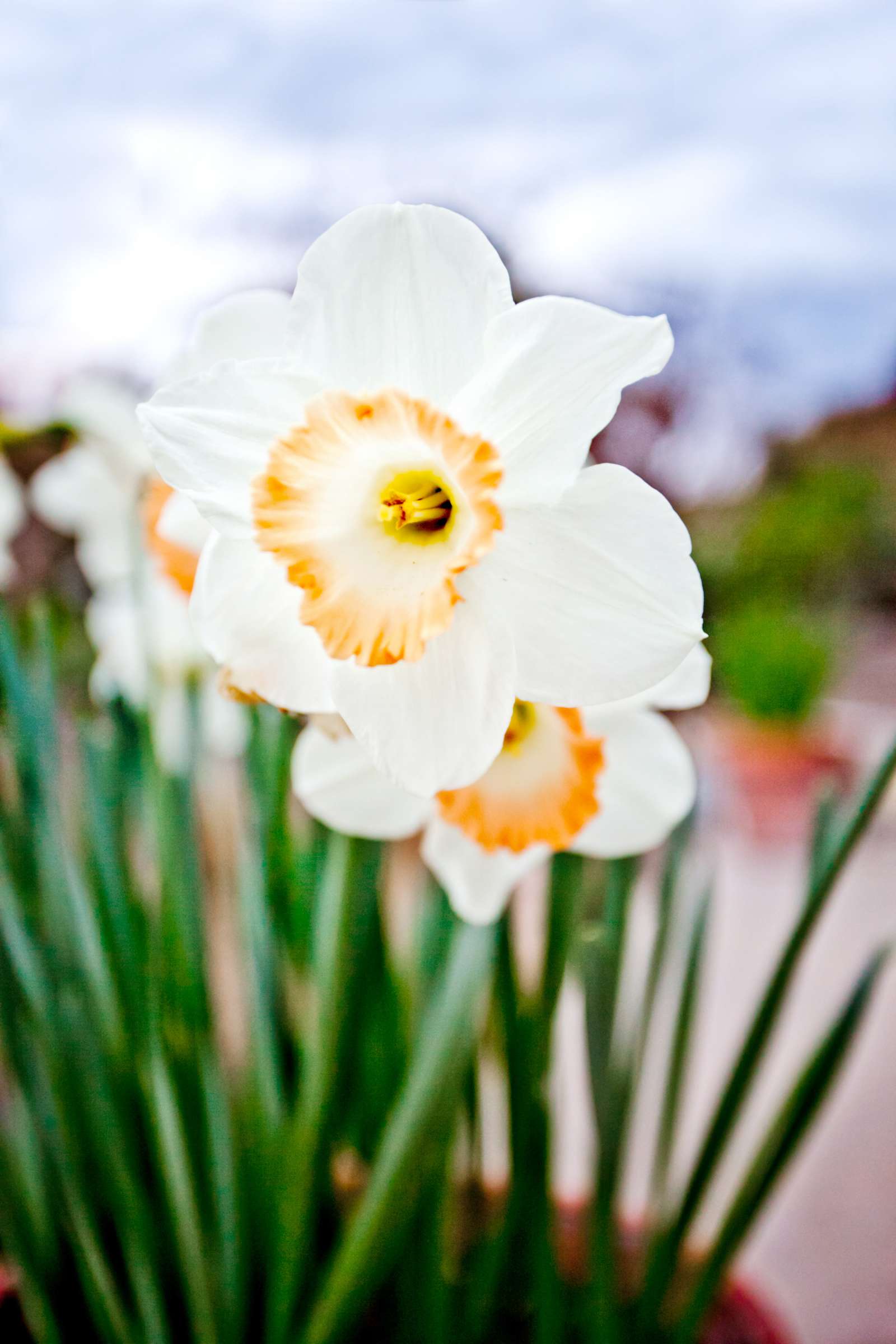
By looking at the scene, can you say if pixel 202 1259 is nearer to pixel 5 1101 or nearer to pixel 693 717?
pixel 5 1101

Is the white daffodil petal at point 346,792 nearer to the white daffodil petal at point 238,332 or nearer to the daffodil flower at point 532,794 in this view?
the daffodil flower at point 532,794

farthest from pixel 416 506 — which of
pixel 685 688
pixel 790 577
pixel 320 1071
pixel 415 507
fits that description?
pixel 790 577

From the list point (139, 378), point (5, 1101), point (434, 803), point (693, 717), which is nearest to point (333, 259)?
point (434, 803)

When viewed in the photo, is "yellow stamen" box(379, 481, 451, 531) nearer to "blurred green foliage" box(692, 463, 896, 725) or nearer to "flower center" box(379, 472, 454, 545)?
"flower center" box(379, 472, 454, 545)

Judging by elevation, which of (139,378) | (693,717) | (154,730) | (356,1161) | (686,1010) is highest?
(154,730)

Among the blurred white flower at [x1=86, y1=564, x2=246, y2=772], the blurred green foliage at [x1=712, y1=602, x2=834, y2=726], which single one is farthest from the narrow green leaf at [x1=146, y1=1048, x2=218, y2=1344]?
the blurred green foliage at [x1=712, y1=602, x2=834, y2=726]

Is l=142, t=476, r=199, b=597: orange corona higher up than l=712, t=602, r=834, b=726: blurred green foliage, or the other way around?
l=142, t=476, r=199, b=597: orange corona
